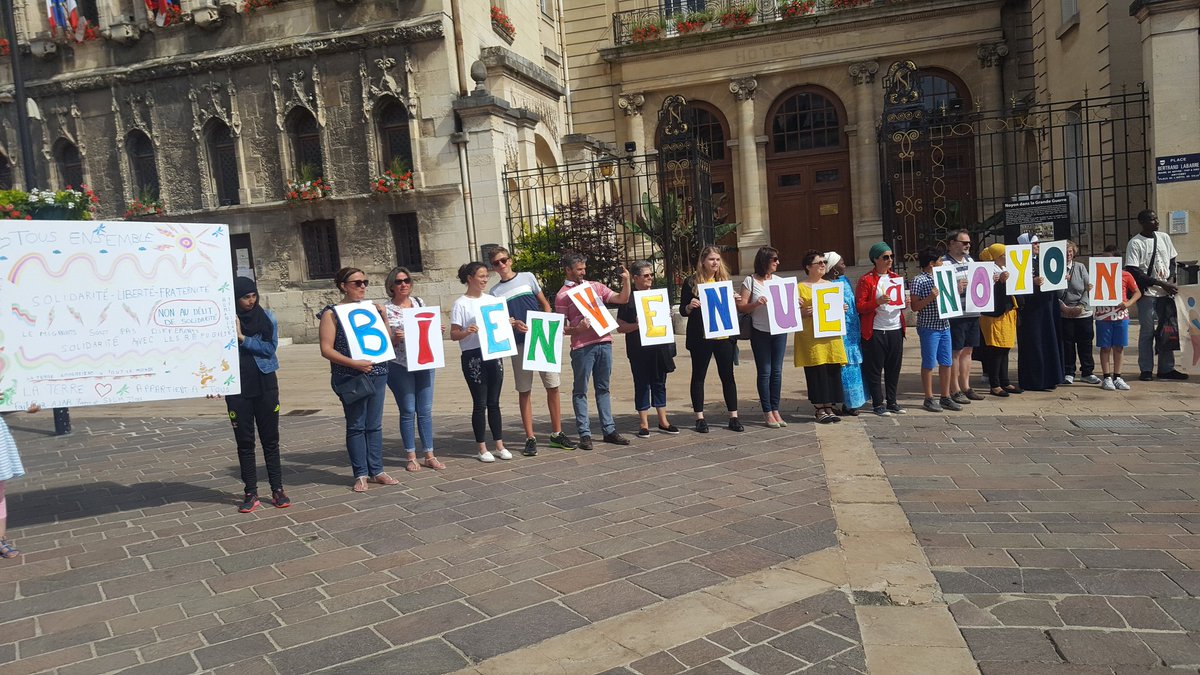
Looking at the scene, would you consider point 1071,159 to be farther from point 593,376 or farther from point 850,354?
point 593,376

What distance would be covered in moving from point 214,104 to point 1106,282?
1720 cm

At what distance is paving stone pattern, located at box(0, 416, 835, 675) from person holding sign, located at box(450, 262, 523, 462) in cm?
34

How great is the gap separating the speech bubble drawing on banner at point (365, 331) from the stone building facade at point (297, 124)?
10.3 meters

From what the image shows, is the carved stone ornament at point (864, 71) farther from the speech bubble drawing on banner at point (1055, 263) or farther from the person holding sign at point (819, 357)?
the person holding sign at point (819, 357)

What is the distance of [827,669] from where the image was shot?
3.72 metres

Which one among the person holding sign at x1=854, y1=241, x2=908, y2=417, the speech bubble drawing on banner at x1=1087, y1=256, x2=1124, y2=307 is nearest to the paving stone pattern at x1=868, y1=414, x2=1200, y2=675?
the person holding sign at x1=854, y1=241, x2=908, y2=417

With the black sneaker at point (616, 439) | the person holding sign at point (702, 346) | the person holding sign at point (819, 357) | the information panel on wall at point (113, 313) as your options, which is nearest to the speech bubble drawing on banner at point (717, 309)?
the person holding sign at point (702, 346)

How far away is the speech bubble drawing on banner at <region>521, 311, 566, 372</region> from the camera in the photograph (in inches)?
321

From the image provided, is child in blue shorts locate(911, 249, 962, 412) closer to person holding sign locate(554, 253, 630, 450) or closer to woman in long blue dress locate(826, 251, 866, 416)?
woman in long blue dress locate(826, 251, 866, 416)

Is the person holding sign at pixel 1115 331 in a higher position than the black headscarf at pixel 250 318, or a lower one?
lower

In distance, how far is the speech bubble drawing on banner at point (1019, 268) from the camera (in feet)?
30.8

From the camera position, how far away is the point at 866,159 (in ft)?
75.8

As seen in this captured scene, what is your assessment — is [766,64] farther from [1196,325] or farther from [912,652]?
[912,652]

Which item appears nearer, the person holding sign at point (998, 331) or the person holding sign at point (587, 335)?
the person holding sign at point (587, 335)
